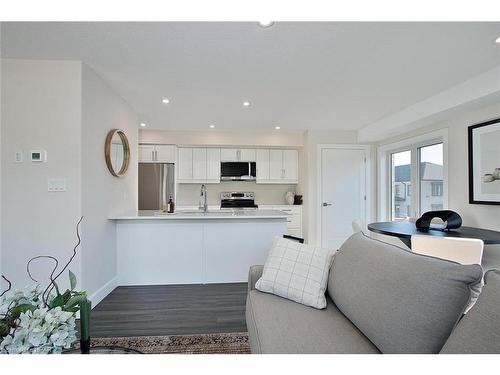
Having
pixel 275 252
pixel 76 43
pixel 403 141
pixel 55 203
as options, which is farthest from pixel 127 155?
pixel 403 141

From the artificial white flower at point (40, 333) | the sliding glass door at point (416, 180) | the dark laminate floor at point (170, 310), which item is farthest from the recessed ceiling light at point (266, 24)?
the sliding glass door at point (416, 180)

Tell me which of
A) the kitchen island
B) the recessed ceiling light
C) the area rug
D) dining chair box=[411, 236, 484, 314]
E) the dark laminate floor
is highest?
the recessed ceiling light

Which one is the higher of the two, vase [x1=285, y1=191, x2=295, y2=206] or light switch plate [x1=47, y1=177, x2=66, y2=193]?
light switch plate [x1=47, y1=177, x2=66, y2=193]

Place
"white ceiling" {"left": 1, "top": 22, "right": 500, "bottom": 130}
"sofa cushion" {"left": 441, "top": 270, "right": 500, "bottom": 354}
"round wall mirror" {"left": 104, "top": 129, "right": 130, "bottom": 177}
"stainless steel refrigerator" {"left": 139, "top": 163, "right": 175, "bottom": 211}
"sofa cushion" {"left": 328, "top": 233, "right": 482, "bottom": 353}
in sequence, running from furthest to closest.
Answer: "stainless steel refrigerator" {"left": 139, "top": 163, "right": 175, "bottom": 211} → "round wall mirror" {"left": 104, "top": 129, "right": 130, "bottom": 177} → "white ceiling" {"left": 1, "top": 22, "right": 500, "bottom": 130} → "sofa cushion" {"left": 328, "top": 233, "right": 482, "bottom": 353} → "sofa cushion" {"left": 441, "top": 270, "right": 500, "bottom": 354}

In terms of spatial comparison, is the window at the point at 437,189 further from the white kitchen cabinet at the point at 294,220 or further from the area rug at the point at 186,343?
the area rug at the point at 186,343

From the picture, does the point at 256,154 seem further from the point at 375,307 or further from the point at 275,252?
the point at 375,307

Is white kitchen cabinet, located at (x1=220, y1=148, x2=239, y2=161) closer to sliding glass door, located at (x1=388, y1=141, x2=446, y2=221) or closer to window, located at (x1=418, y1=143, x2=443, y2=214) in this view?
sliding glass door, located at (x1=388, y1=141, x2=446, y2=221)

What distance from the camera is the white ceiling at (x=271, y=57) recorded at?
195 centimetres

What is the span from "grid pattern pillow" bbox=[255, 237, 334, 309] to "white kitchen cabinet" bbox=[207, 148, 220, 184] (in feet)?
12.7

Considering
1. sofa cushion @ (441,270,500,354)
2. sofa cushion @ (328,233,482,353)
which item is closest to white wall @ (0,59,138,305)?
sofa cushion @ (328,233,482,353)

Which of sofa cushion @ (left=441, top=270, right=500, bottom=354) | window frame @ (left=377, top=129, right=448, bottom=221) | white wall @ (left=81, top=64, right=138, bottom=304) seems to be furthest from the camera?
window frame @ (left=377, top=129, right=448, bottom=221)

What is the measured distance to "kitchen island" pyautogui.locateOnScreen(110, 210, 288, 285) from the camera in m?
3.25

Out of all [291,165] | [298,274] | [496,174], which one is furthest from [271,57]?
[291,165]
